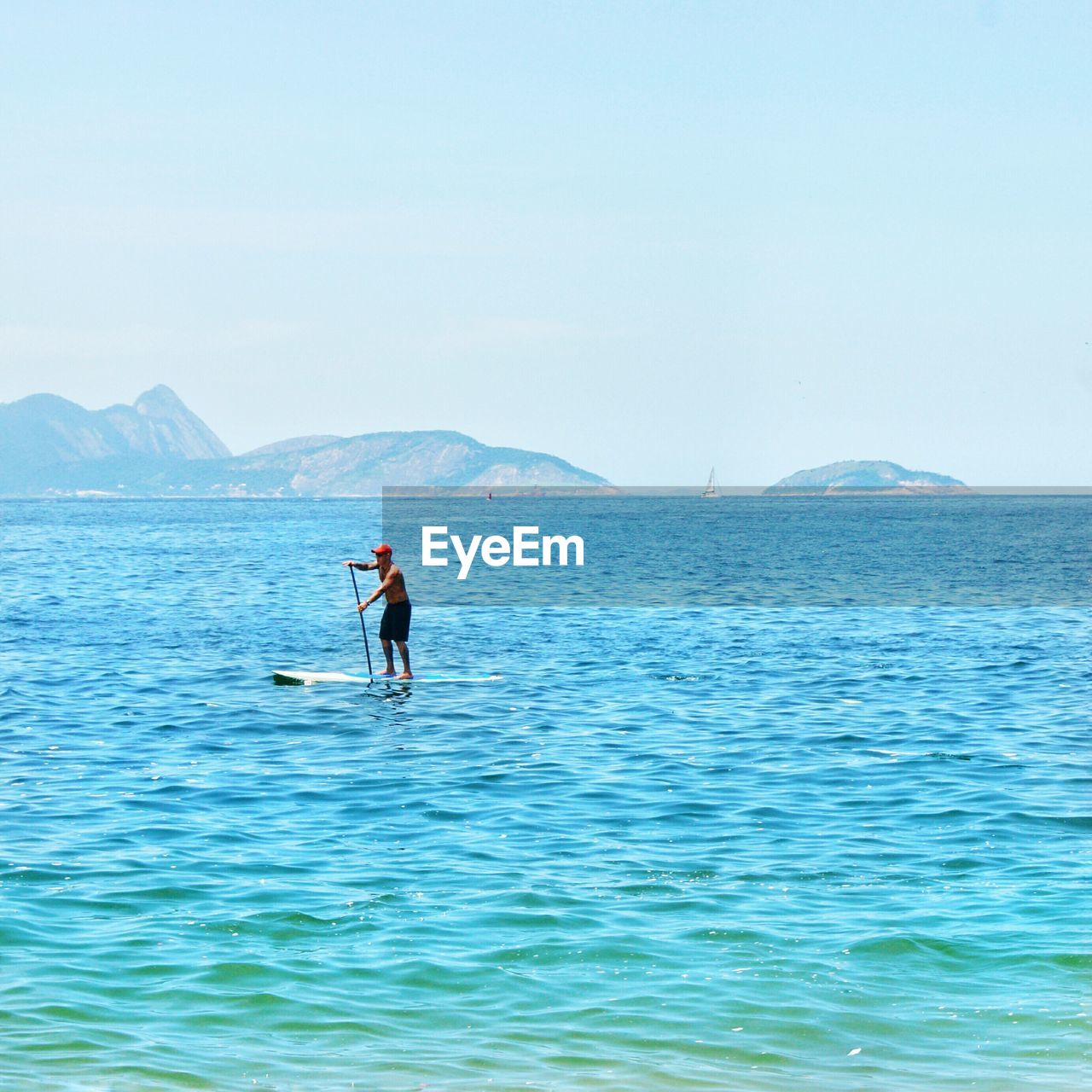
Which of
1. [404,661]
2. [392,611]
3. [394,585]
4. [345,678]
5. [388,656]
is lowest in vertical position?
[345,678]

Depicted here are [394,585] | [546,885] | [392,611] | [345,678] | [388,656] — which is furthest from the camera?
[388,656]

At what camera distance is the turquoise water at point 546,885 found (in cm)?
947

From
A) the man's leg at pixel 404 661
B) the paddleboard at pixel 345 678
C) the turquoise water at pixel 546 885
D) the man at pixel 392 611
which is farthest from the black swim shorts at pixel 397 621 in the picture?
the turquoise water at pixel 546 885

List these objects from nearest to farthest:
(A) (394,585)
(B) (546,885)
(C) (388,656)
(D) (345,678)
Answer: (B) (546,885) < (A) (394,585) < (D) (345,678) < (C) (388,656)

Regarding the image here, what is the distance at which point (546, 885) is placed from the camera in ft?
42.2

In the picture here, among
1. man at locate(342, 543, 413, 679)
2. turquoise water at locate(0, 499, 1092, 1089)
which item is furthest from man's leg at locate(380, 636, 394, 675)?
turquoise water at locate(0, 499, 1092, 1089)

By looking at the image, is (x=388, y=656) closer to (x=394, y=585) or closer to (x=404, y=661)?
(x=404, y=661)

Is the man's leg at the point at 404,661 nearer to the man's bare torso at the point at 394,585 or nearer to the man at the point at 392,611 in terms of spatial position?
the man at the point at 392,611

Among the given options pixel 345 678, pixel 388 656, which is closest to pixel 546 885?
pixel 345 678

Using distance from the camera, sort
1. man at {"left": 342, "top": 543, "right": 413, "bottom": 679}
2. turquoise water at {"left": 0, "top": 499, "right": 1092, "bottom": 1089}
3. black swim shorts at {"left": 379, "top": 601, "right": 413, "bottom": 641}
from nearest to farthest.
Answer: turquoise water at {"left": 0, "top": 499, "right": 1092, "bottom": 1089} → man at {"left": 342, "top": 543, "right": 413, "bottom": 679} → black swim shorts at {"left": 379, "top": 601, "right": 413, "bottom": 641}

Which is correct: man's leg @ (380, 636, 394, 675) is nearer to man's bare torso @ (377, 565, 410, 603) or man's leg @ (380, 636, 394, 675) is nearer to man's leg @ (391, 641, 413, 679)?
man's leg @ (391, 641, 413, 679)

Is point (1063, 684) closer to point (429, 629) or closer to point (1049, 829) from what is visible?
point (1049, 829)

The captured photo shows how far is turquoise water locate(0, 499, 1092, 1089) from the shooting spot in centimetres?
947

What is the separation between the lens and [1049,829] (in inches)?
594
